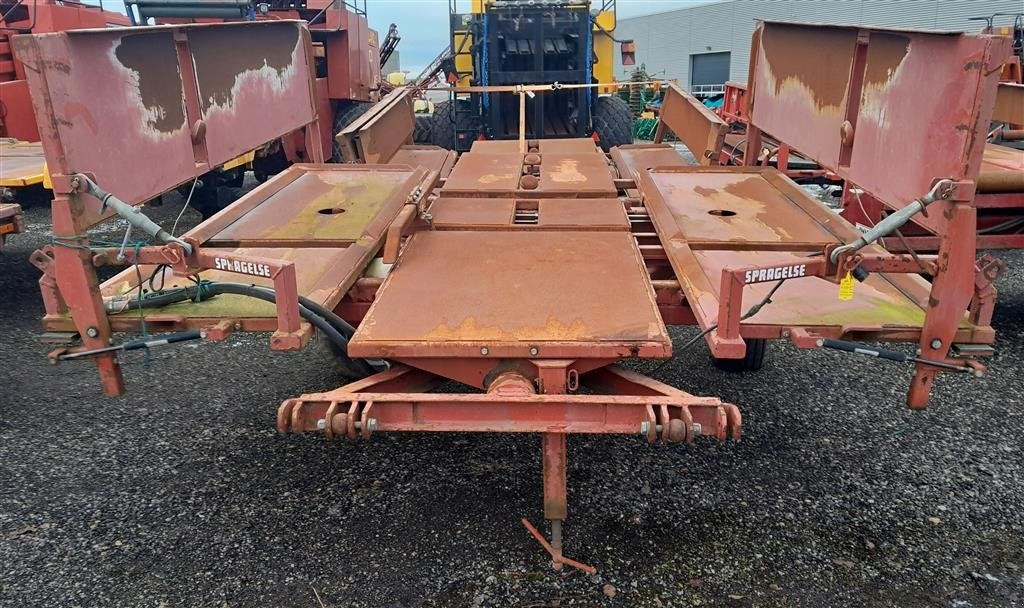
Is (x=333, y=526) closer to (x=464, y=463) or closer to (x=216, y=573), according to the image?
(x=216, y=573)

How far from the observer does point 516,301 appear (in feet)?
9.14

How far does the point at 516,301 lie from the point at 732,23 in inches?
1602

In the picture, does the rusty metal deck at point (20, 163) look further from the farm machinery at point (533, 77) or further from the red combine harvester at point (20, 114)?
the farm machinery at point (533, 77)

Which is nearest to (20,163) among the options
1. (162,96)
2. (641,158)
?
(162,96)

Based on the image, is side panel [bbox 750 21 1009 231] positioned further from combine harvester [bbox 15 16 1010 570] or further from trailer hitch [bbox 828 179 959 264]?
trailer hitch [bbox 828 179 959 264]

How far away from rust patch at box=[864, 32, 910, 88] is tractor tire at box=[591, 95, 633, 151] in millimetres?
6024

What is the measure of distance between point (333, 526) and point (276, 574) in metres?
0.34

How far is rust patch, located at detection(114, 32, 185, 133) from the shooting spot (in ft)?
10.0

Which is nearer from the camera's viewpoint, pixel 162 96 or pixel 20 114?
pixel 162 96

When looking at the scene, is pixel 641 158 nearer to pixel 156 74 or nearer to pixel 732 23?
pixel 156 74

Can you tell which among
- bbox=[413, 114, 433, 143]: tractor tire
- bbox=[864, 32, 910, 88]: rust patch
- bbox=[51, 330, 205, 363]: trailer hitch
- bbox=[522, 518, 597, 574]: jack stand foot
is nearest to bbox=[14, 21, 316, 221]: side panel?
bbox=[51, 330, 205, 363]: trailer hitch

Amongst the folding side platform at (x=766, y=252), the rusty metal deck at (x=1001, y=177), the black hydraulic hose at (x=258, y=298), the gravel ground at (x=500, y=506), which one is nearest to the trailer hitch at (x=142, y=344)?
the black hydraulic hose at (x=258, y=298)

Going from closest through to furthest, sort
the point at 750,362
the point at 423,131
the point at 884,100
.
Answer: the point at 884,100 < the point at 750,362 < the point at 423,131

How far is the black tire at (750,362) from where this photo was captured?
4.44m
